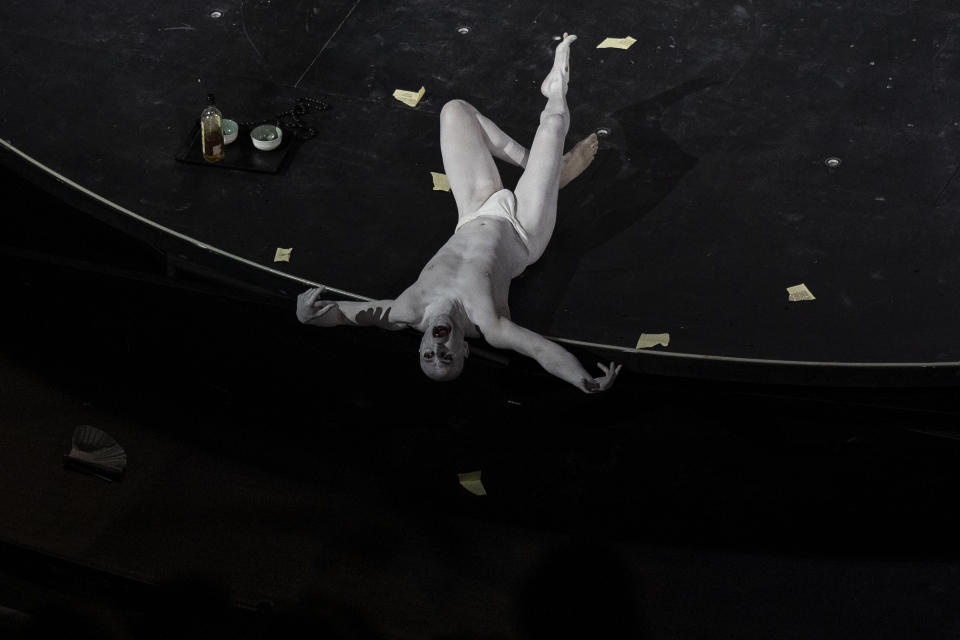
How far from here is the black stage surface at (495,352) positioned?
4.54m

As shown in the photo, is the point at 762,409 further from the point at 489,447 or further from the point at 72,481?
the point at 72,481

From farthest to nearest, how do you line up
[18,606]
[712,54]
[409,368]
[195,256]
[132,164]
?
[712,54]
[132,164]
[195,256]
[409,368]
[18,606]

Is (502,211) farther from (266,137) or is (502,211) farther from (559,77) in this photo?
(266,137)

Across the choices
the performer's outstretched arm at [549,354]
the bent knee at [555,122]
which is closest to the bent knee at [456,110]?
the bent knee at [555,122]

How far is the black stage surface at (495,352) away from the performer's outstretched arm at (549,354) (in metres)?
0.19

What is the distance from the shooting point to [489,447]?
16.1 feet

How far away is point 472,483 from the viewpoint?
15.8 feet

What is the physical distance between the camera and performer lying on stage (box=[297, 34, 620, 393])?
4.73 meters

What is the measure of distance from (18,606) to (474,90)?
11.7 ft

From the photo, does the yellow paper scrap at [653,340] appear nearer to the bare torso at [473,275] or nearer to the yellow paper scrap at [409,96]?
the bare torso at [473,275]

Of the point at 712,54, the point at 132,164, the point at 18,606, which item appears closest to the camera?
the point at 18,606

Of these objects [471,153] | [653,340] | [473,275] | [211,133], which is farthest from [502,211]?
[211,133]

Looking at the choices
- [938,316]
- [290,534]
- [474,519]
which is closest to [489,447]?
[474,519]

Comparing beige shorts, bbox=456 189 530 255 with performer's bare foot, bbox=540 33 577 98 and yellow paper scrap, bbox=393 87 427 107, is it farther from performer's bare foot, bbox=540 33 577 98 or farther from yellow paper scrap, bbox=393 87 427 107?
yellow paper scrap, bbox=393 87 427 107
